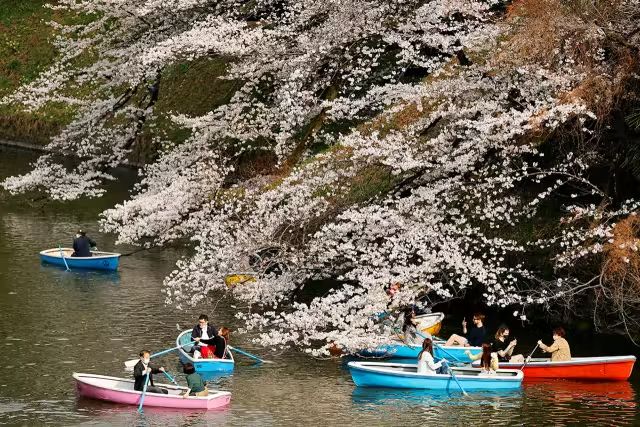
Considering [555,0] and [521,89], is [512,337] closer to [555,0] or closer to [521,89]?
[521,89]

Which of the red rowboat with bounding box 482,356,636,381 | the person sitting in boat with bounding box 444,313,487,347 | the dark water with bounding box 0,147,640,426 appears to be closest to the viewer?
the dark water with bounding box 0,147,640,426

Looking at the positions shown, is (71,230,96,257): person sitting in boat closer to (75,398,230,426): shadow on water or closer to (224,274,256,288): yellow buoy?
(224,274,256,288): yellow buoy

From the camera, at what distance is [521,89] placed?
25.7 meters

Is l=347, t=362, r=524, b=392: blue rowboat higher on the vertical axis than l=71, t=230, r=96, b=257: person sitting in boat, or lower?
lower

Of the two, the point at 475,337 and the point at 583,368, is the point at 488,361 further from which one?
the point at 583,368

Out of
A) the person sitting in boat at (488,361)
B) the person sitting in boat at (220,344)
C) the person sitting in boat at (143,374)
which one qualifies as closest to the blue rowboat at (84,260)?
the person sitting in boat at (220,344)

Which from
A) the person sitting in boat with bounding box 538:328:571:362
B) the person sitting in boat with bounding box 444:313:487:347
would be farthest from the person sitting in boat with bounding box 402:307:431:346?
the person sitting in boat with bounding box 538:328:571:362

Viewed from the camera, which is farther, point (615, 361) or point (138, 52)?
point (138, 52)

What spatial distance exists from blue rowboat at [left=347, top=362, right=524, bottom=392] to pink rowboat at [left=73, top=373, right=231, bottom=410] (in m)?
2.84

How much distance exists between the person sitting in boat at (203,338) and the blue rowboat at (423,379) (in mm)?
3133

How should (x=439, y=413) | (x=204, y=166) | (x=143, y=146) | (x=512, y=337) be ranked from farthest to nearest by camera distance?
(x=143, y=146)
(x=204, y=166)
(x=512, y=337)
(x=439, y=413)

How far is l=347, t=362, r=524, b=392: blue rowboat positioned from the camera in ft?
77.0

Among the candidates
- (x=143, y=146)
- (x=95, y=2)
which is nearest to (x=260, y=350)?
(x=95, y=2)

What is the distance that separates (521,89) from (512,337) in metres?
5.84
